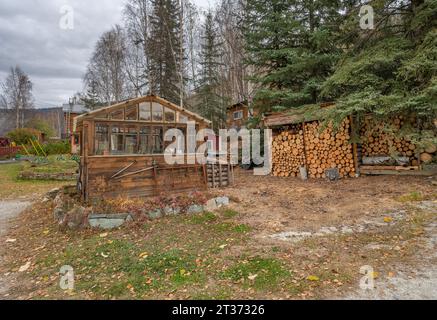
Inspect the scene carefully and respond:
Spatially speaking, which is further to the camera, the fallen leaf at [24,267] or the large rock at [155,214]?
the large rock at [155,214]

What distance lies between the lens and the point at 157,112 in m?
8.37

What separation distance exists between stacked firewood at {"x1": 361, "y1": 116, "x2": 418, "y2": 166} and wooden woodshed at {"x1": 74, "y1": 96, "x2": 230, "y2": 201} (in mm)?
5891

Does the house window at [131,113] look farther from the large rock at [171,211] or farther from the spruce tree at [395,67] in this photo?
the spruce tree at [395,67]

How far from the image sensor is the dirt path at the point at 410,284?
2928mm

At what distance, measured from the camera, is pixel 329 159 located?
966 centimetres

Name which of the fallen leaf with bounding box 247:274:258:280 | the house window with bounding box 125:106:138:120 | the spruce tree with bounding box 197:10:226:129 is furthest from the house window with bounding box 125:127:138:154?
the spruce tree with bounding box 197:10:226:129

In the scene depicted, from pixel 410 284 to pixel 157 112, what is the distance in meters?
7.57

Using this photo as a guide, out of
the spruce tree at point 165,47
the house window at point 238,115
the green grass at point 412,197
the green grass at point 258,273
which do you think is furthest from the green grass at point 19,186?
the house window at point 238,115

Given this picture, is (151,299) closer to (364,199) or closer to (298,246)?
(298,246)

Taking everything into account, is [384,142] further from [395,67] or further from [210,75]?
[210,75]

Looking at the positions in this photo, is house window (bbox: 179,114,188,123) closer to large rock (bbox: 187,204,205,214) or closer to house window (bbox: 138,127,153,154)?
house window (bbox: 138,127,153,154)

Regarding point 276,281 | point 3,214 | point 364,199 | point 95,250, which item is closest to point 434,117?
point 364,199

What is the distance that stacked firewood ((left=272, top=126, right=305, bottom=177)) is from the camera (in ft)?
34.8

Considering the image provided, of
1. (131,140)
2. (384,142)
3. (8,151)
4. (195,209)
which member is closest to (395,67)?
(384,142)
